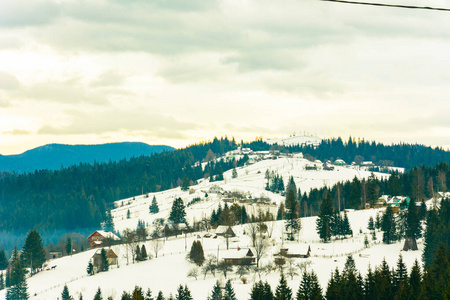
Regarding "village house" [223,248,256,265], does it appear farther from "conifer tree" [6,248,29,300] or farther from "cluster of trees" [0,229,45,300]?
"cluster of trees" [0,229,45,300]

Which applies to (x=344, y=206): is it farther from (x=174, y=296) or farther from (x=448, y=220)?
(x=174, y=296)

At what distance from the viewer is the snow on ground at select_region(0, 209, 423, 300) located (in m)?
83.1

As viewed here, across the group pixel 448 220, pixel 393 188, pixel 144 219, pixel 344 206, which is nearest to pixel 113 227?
pixel 144 219

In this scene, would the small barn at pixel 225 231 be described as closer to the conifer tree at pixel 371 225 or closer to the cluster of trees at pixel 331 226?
the cluster of trees at pixel 331 226

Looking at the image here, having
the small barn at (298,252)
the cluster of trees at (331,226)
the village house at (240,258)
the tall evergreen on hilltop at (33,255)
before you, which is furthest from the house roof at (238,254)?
the tall evergreen on hilltop at (33,255)

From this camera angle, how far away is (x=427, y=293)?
5472 cm

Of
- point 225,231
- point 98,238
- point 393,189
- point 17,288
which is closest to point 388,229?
point 225,231

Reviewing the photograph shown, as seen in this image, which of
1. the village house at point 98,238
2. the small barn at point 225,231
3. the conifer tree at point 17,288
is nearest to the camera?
the conifer tree at point 17,288

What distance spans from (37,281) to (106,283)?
65.1 feet

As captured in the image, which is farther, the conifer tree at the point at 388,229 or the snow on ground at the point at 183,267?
the conifer tree at the point at 388,229

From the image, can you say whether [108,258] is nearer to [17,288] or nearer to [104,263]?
[104,263]

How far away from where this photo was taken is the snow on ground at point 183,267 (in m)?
83.1

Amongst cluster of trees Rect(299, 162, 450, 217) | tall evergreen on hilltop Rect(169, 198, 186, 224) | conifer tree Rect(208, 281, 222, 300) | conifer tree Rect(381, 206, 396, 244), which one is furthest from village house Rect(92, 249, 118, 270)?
cluster of trees Rect(299, 162, 450, 217)

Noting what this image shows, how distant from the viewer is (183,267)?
9431 centimetres
